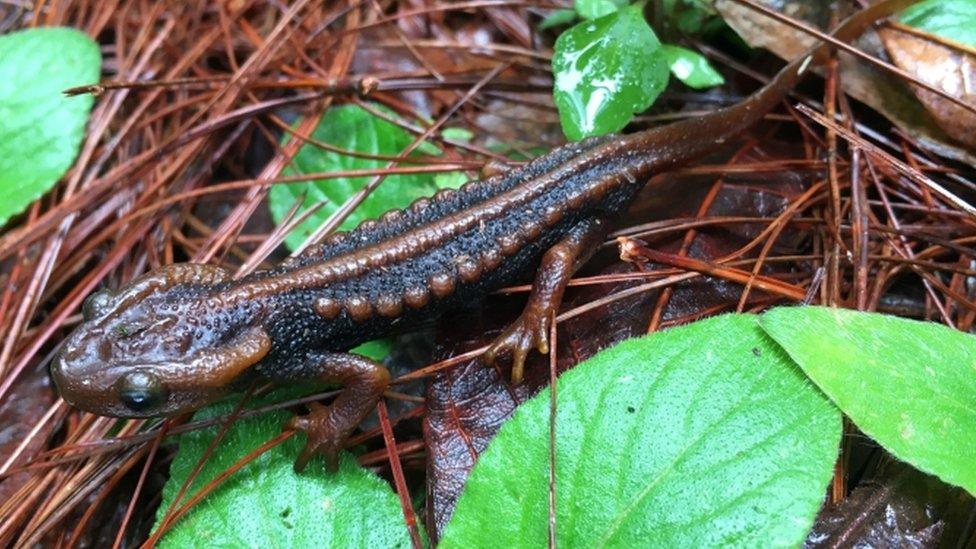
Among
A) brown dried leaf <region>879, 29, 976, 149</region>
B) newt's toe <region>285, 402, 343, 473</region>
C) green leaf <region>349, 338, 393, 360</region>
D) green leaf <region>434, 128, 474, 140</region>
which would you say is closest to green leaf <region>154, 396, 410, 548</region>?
newt's toe <region>285, 402, 343, 473</region>

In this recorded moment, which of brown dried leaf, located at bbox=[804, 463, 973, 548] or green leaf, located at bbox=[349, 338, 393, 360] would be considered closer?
brown dried leaf, located at bbox=[804, 463, 973, 548]

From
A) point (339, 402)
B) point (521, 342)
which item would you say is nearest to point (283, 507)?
point (339, 402)

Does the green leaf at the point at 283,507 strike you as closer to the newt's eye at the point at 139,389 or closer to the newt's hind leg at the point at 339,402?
the newt's hind leg at the point at 339,402

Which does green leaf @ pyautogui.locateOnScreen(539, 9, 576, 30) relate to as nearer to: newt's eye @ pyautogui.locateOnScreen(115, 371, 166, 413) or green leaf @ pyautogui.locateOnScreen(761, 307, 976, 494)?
green leaf @ pyautogui.locateOnScreen(761, 307, 976, 494)

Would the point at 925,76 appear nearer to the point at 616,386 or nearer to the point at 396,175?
the point at 616,386

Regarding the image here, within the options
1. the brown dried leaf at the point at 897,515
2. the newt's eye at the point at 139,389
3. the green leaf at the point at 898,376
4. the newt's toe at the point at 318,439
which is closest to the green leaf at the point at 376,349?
the newt's toe at the point at 318,439

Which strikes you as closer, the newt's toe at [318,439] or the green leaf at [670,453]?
the green leaf at [670,453]

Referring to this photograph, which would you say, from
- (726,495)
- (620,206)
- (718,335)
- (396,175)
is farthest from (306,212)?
(726,495)
